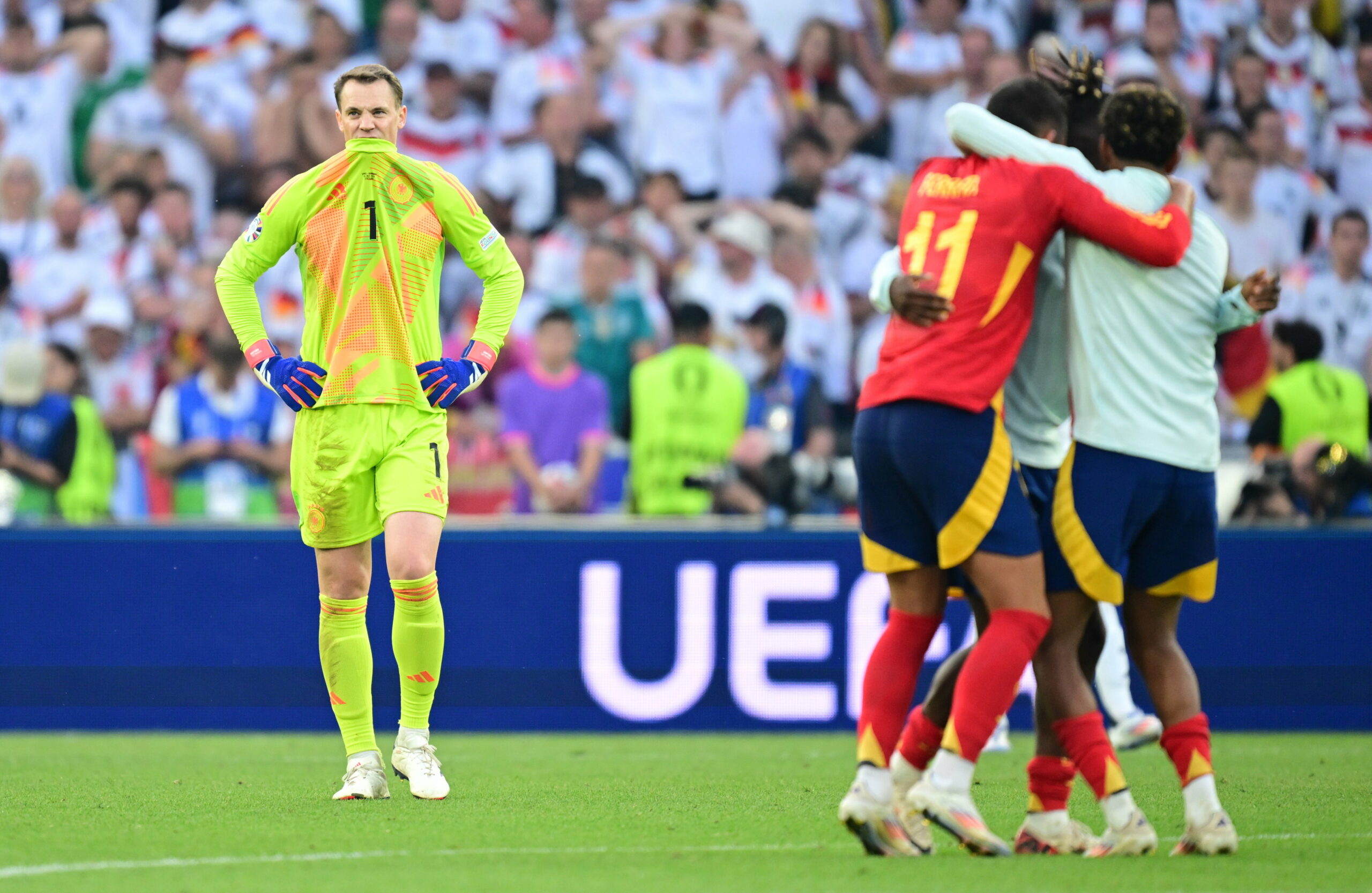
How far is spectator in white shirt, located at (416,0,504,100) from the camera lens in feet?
43.7

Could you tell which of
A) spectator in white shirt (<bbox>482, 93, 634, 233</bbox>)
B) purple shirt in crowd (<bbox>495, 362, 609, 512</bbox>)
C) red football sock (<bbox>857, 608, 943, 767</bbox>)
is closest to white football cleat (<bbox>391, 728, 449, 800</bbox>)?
red football sock (<bbox>857, 608, 943, 767</bbox>)

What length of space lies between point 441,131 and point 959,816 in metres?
9.13

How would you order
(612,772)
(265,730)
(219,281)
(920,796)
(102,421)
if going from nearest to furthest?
(920,796), (219,281), (612,772), (265,730), (102,421)

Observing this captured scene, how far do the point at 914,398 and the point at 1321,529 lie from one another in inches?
215

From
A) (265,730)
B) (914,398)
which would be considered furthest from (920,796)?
(265,730)

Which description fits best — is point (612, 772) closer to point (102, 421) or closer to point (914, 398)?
point (914, 398)

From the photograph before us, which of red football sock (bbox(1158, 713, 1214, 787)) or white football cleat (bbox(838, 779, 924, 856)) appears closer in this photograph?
white football cleat (bbox(838, 779, 924, 856))

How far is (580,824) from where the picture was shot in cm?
546

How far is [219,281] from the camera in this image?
20.6ft

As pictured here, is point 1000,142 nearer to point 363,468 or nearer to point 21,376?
point 363,468

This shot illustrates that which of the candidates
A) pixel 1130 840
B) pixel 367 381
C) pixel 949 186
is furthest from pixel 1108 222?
pixel 367 381

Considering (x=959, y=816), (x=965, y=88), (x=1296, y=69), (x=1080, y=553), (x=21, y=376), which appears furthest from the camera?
(x=1296, y=69)

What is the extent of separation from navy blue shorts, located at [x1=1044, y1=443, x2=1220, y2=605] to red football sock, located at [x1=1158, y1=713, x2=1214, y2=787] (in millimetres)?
335

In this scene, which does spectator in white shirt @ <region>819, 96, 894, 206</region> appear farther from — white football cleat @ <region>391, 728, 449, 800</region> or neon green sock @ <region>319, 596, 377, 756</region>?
white football cleat @ <region>391, 728, 449, 800</region>
